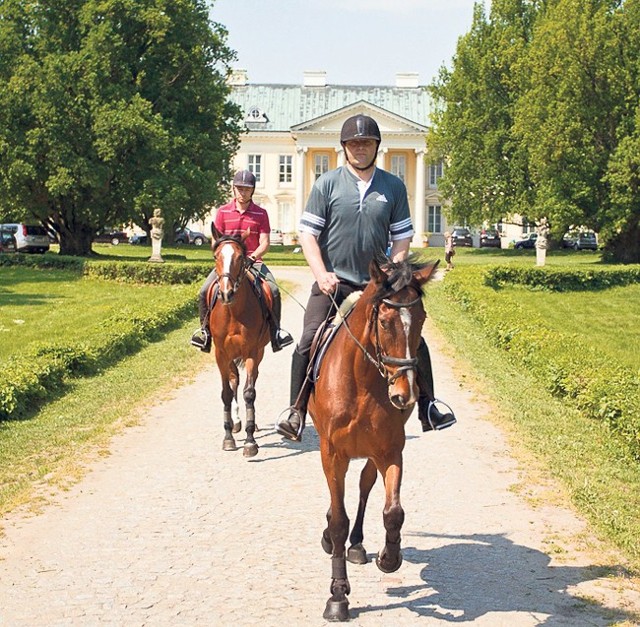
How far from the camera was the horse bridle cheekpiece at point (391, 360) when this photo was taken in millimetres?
5703

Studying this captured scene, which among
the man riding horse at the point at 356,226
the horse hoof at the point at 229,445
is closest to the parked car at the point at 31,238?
the horse hoof at the point at 229,445

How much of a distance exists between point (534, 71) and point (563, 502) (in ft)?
157

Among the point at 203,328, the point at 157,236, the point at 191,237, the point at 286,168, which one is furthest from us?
the point at 286,168

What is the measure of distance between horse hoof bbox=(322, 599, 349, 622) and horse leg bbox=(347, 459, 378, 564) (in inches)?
41.5

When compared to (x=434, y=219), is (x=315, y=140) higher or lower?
higher

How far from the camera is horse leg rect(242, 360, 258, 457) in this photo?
34.9 ft

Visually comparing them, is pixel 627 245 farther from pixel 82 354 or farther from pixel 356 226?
pixel 356 226

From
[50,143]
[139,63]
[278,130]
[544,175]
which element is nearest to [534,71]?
[544,175]

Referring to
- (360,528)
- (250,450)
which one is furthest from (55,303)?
(360,528)

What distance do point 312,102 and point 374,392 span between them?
88.9 meters

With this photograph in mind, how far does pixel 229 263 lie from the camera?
1102cm

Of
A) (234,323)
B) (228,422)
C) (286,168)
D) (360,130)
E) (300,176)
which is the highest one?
(286,168)

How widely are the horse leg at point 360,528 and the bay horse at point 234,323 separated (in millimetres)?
3851

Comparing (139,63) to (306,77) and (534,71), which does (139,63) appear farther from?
(306,77)
